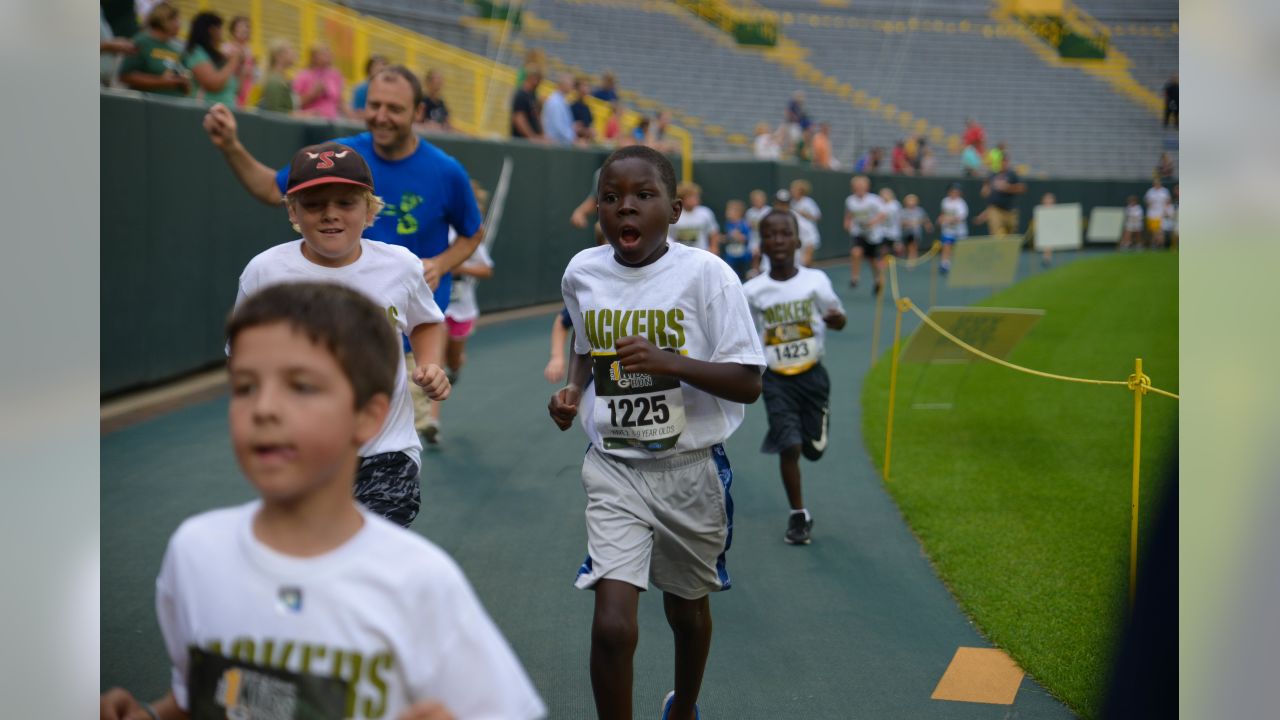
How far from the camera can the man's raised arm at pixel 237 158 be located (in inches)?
193

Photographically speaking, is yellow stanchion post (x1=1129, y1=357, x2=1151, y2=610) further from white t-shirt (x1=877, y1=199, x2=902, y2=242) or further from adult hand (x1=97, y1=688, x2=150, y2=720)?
white t-shirt (x1=877, y1=199, x2=902, y2=242)

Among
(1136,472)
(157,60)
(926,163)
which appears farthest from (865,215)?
(1136,472)

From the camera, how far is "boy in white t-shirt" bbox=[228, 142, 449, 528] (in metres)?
3.81

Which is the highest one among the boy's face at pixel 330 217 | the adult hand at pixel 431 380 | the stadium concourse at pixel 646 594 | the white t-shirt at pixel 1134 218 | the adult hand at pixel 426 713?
the white t-shirt at pixel 1134 218

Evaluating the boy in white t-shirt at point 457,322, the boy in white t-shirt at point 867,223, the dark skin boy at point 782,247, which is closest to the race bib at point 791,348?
the dark skin boy at point 782,247

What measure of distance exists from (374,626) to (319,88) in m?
13.2

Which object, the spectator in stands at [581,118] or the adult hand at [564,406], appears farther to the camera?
the spectator in stands at [581,118]

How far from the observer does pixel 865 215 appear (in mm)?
23828

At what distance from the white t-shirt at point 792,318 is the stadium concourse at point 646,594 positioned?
3.32ft

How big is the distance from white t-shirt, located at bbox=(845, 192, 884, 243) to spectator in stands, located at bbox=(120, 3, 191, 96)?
14.7 meters

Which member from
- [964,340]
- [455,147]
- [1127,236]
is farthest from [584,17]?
[964,340]

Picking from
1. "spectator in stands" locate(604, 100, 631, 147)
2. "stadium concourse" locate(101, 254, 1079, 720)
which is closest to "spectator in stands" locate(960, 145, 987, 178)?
"spectator in stands" locate(604, 100, 631, 147)

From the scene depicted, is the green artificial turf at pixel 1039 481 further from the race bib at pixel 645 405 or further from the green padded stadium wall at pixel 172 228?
the green padded stadium wall at pixel 172 228

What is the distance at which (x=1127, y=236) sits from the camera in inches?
1583
